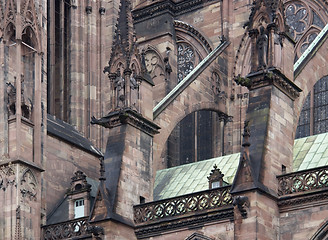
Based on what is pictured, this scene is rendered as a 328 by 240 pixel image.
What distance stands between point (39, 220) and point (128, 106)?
492 centimetres

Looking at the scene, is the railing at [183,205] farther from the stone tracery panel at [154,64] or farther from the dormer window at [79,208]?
the stone tracery panel at [154,64]

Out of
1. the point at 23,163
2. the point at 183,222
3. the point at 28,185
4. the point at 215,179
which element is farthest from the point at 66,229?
the point at 215,179

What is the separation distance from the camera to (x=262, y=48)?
1395 inches

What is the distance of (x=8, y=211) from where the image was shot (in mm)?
38500

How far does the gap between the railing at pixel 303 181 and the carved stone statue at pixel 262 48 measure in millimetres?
3446

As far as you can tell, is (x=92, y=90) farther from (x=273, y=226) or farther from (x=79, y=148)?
(x=273, y=226)

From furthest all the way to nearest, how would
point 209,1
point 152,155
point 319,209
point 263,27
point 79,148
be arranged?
point 209,1 < point 79,148 < point 152,155 < point 263,27 < point 319,209

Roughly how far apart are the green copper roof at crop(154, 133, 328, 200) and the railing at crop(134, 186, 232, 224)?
2.26 metres

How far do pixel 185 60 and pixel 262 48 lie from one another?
12168 millimetres

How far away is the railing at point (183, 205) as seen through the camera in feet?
115

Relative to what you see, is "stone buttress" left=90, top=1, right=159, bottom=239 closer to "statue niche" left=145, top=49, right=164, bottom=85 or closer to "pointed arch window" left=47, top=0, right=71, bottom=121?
"statue niche" left=145, top=49, right=164, bottom=85

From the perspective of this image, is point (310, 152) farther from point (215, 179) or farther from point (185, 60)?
point (185, 60)

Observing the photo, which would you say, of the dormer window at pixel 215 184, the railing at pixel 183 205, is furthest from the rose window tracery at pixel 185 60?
the railing at pixel 183 205

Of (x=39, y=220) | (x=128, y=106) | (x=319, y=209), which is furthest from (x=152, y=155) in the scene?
(x=319, y=209)
